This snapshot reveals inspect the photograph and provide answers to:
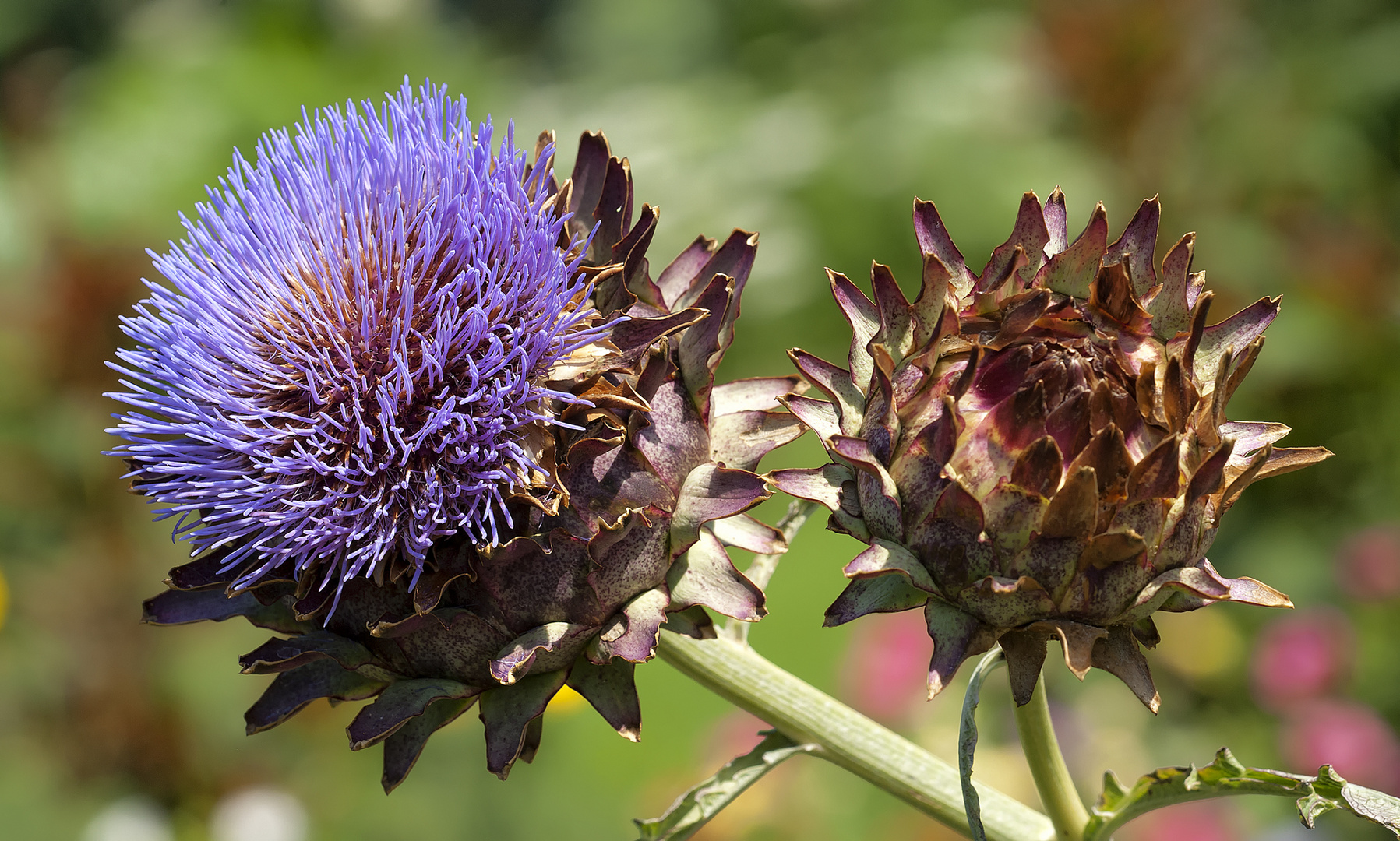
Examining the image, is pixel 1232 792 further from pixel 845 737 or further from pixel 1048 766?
pixel 845 737

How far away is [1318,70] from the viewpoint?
A: 172 inches

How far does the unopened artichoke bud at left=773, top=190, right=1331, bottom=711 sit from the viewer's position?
3.91ft

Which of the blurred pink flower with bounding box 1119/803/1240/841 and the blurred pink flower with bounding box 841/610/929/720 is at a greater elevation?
the blurred pink flower with bounding box 841/610/929/720

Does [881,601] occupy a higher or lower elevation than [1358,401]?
lower

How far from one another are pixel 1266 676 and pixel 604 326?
2549 mm

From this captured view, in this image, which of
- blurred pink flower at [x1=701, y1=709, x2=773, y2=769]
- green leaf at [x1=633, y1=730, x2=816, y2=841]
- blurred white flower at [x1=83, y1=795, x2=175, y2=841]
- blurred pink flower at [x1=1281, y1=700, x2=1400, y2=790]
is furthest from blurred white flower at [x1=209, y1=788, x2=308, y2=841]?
blurred pink flower at [x1=1281, y1=700, x2=1400, y2=790]

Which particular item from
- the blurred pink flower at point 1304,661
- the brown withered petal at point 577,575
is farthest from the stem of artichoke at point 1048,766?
the blurred pink flower at point 1304,661

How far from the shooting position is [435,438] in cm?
130

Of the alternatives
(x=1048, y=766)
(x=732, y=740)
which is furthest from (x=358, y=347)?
(x=732, y=740)

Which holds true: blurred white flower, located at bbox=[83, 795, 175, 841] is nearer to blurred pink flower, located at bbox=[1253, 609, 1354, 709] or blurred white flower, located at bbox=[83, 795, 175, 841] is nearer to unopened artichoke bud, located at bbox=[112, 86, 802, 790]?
unopened artichoke bud, located at bbox=[112, 86, 802, 790]

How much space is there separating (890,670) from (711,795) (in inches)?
71.0

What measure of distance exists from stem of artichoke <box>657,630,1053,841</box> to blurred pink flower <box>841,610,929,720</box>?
1656mm

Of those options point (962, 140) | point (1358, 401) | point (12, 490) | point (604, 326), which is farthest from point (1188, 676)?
point (12, 490)

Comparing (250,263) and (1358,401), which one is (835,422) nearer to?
(250,263)
